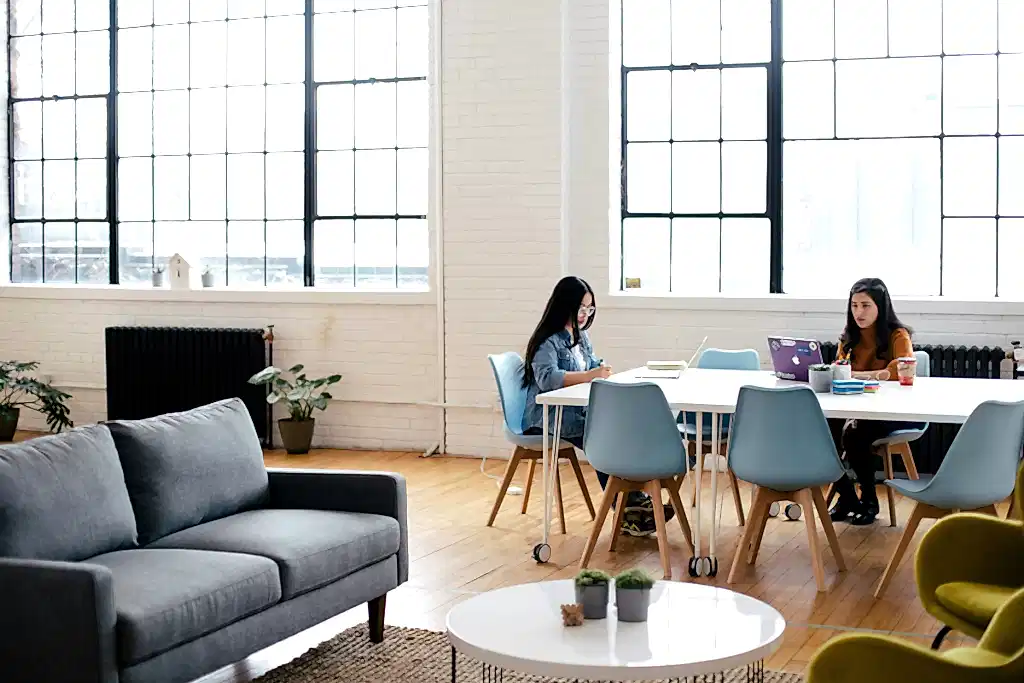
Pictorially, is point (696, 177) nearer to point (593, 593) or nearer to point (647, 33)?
point (647, 33)

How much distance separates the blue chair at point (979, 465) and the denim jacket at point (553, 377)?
175 cm

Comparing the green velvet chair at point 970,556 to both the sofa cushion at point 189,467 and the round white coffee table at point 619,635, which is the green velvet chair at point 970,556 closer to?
the round white coffee table at point 619,635

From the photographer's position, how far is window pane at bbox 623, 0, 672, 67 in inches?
330

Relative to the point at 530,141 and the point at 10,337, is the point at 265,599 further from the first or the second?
the point at 10,337

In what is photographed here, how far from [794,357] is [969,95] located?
2.69m

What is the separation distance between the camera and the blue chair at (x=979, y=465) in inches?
187

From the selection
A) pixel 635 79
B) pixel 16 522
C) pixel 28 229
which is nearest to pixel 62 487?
pixel 16 522

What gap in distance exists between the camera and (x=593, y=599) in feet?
11.4

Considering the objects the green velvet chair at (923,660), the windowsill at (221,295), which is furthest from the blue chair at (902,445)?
the green velvet chair at (923,660)

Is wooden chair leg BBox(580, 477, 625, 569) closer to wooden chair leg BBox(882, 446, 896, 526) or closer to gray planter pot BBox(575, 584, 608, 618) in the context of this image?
wooden chair leg BBox(882, 446, 896, 526)

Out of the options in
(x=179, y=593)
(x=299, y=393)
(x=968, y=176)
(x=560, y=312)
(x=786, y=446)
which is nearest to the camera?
(x=179, y=593)

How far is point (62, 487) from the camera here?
3.81 meters

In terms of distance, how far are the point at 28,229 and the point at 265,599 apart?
7.27 metres

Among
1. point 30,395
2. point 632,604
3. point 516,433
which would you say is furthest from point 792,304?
point 30,395
